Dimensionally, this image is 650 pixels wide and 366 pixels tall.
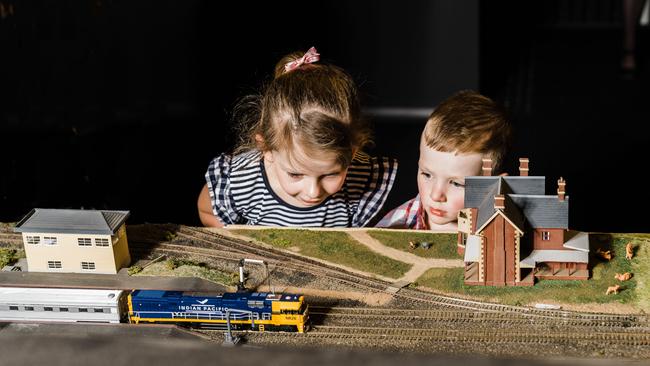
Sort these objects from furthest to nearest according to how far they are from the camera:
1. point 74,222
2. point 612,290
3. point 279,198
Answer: point 279,198 < point 74,222 < point 612,290

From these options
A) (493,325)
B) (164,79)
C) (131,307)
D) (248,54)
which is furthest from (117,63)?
(493,325)

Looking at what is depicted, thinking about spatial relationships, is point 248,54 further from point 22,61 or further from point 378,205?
point 378,205

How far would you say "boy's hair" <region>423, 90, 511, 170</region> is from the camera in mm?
3291

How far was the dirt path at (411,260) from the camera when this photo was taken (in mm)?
3137

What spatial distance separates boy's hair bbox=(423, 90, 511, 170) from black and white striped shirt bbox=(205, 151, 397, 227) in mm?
528

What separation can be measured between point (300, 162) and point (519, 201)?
2.80ft

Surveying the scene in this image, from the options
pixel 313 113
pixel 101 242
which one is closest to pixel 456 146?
pixel 313 113

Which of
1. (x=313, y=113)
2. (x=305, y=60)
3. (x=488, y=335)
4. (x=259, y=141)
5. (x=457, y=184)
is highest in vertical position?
(x=305, y=60)

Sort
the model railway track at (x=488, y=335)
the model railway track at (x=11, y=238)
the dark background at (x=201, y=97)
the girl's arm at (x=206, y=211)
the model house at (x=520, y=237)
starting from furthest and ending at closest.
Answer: the dark background at (x=201, y=97)
the girl's arm at (x=206, y=211)
the model railway track at (x=11, y=238)
the model house at (x=520, y=237)
the model railway track at (x=488, y=335)

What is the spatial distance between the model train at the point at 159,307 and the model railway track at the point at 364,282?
0.33 metres

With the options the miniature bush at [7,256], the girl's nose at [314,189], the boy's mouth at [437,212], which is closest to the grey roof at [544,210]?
the boy's mouth at [437,212]

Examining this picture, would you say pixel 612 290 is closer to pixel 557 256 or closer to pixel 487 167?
pixel 557 256

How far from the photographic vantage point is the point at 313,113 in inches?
126

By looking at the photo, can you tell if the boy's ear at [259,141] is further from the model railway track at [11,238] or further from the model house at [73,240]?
the model railway track at [11,238]
